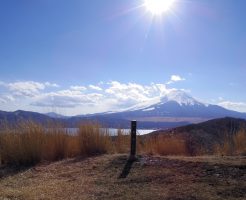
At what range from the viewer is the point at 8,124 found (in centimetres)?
1402

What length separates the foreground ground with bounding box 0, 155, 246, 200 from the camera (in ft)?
25.2

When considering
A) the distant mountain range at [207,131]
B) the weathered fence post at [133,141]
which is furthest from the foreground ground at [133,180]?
the distant mountain range at [207,131]

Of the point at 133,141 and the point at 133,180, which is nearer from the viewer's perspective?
the point at 133,180

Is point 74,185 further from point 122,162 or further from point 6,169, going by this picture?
point 6,169

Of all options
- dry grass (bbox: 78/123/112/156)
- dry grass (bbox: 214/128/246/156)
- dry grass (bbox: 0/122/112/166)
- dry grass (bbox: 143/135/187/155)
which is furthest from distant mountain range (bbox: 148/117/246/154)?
dry grass (bbox: 0/122/112/166)

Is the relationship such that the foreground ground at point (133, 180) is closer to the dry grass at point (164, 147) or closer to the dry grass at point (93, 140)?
the dry grass at point (93, 140)

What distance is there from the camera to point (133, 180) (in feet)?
28.7

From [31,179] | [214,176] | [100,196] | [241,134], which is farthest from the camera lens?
[241,134]

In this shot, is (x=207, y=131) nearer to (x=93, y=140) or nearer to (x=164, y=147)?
(x=164, y=147)

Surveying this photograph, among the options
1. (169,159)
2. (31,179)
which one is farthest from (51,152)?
(169,159)

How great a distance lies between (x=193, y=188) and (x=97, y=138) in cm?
560

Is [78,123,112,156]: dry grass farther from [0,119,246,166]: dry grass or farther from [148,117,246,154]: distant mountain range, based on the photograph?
[148,117,246,154]: distant mountain range

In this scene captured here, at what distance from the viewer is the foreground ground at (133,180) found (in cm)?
770

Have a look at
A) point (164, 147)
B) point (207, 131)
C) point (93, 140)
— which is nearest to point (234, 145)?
point (164, 147)
